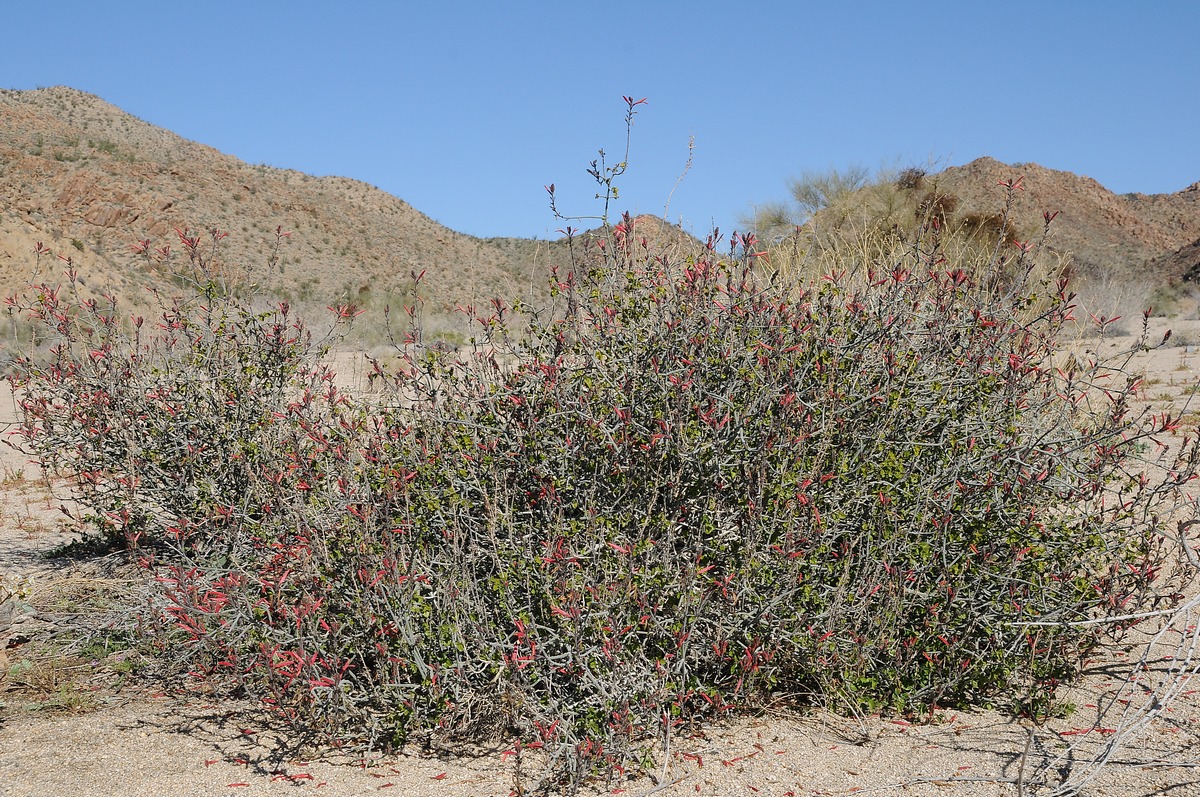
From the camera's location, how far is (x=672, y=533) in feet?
10.6

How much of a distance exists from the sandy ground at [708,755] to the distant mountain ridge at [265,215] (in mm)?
19452

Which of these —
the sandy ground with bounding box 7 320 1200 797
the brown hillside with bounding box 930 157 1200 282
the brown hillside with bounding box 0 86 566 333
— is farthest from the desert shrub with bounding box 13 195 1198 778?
the brown hillside with bounding box 930 157 1200 282

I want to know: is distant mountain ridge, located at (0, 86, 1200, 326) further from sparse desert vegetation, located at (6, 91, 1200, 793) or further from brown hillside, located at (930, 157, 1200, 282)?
sparse desert vegetation, located at (6, 91, 1200, 793)

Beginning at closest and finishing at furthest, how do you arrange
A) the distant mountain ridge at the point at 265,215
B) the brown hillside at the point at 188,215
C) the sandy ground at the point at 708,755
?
the sandy ground at the point at 708,755
the brown hillside at the point at 188,215
the distant mountain ridge at the point at 265,215

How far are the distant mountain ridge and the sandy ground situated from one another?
63.8 ft

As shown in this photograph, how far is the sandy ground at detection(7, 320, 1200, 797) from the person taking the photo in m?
2.91

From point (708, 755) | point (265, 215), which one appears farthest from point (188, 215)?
point (708, 755)

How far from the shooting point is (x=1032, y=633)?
345cm

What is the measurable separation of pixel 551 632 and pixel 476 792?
533mm

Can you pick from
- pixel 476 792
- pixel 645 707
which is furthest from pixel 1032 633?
pixel 476 792

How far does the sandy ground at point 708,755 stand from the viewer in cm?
291

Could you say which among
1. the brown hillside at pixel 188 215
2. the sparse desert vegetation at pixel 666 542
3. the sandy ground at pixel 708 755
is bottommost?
the sandy ground at pixel 708 755

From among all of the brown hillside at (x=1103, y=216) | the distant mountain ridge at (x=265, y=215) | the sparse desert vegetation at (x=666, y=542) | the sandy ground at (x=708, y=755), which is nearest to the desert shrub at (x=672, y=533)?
the sparse desert vegetation at (x=666, y=542)

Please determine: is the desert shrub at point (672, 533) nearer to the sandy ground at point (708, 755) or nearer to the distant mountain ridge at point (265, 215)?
the sandy ground at point (708, 755)
